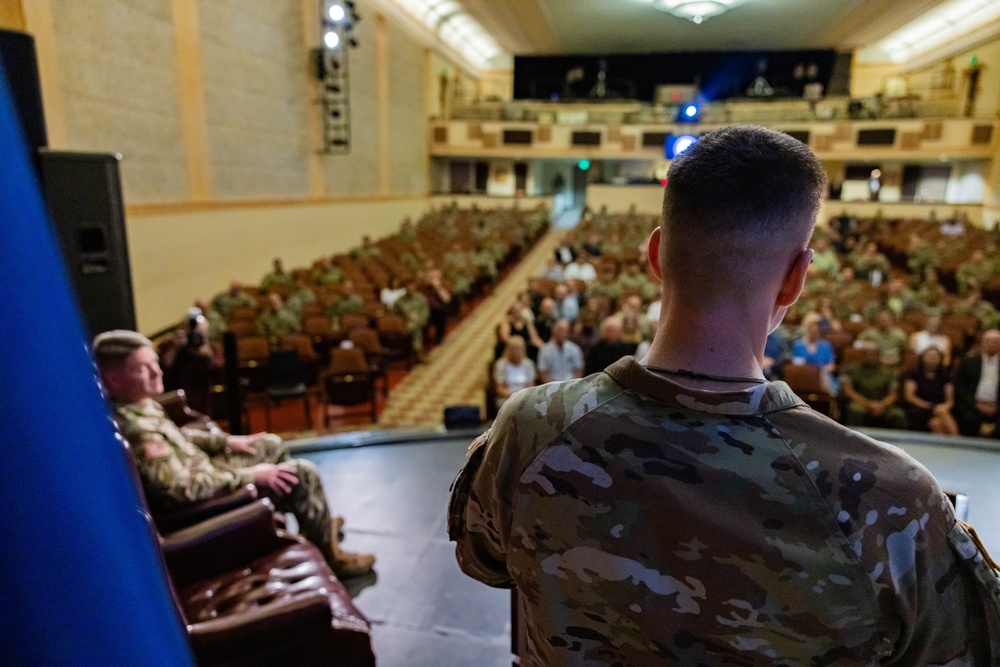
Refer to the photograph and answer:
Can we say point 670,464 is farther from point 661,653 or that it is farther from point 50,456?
point 50,456

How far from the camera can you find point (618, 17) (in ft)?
60.8

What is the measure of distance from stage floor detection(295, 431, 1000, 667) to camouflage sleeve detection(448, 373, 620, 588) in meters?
1.61

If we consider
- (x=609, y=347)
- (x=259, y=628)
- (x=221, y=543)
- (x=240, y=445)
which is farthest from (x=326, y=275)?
(x=259, y=628)

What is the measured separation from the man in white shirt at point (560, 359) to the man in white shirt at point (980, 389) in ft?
9.87

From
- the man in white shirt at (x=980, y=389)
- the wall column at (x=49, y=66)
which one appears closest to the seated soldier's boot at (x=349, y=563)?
the man in white shirt at (x=980, y=389)

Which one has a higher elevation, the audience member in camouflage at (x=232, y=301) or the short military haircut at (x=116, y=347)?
the short military haircut at (x=116, y=347)

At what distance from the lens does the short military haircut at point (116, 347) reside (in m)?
2.27

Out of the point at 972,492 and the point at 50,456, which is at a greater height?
the point at 50,456

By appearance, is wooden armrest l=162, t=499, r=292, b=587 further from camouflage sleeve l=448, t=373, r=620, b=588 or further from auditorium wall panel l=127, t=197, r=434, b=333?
auditorium wall panel l=127, t=197, r=434, b=333

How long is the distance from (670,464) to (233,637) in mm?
1547

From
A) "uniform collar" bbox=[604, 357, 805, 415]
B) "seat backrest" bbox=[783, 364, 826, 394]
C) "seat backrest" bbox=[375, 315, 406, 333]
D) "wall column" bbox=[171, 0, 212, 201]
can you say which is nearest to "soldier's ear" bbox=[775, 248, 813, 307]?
"uniform collar" bbox=[604, 357, 805, 415]

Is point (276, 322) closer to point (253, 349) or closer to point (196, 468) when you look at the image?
point (253, 349)

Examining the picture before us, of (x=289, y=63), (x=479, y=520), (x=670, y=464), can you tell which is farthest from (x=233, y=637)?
(x=289, y=63)

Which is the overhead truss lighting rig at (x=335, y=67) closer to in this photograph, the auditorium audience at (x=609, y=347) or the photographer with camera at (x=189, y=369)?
the photographer with camera at (x=189, y=369)
